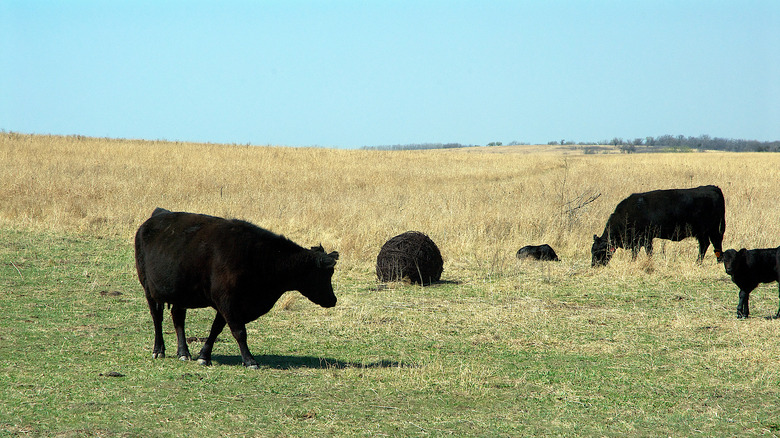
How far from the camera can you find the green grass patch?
18.7ft

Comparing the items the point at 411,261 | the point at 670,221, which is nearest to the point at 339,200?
the point at 411,261

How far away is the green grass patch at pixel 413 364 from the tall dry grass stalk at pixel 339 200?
3550 mm

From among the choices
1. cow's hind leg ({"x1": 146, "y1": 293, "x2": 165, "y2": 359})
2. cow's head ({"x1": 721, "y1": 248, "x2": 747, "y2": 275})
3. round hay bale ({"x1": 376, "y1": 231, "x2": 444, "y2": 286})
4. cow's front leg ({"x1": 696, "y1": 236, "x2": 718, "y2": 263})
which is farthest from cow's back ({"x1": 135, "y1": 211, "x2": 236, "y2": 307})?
cow's front leg ({"x1": 696, "y1": 236, "x2": 718, "y2": 263})

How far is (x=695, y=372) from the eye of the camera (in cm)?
753

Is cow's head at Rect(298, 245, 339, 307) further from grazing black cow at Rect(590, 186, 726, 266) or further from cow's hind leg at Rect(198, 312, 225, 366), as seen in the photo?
grazing black cow at Rect(590, 186, 726, 266)

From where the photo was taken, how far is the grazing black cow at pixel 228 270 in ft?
23.5

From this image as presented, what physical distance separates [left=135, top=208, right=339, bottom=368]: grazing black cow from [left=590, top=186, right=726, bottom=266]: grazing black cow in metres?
9.34

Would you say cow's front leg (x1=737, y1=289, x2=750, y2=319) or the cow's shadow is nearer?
the cow's shadow

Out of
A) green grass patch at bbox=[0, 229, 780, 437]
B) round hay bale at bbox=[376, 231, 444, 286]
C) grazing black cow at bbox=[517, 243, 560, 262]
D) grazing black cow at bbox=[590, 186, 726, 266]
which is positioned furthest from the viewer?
grazing black cow at bbox=[517, 243, 560, 262]

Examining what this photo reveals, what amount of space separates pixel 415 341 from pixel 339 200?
1602 centimetres

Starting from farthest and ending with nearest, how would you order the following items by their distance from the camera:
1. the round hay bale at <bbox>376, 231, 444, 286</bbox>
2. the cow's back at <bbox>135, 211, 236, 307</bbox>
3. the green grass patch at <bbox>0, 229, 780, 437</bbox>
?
1. the round hay bale at <bbox>376, 231, 444, 286</bbox>
2. the cow's back at <bbox>135, 211, 236, 307</bbox>
3. the green grass patch at <bbox>0, 229, 780, 437</bbox>

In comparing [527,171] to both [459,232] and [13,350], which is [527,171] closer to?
[459,232]

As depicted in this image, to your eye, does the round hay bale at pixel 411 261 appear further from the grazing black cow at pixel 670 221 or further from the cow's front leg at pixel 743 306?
the cow's front leg at pixel 743 306

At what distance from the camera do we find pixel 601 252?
49.1ft
